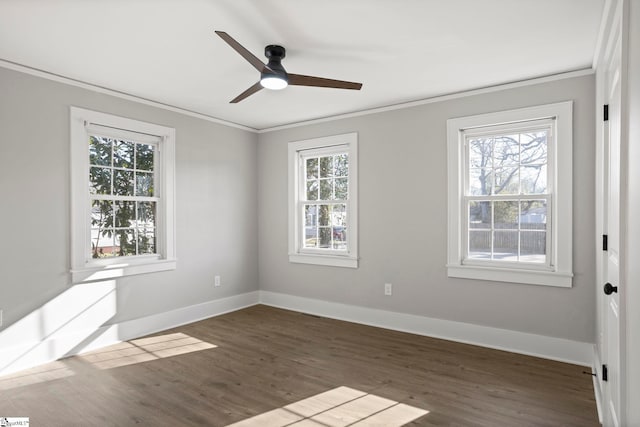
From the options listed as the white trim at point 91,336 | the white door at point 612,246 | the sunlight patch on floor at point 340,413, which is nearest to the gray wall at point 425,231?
the white door at point 612,246

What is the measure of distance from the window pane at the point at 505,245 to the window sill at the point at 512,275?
13 cm

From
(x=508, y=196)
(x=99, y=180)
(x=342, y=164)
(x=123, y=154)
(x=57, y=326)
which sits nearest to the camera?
(x=57, y=326)

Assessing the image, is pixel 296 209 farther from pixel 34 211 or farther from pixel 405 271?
pixel 34 211

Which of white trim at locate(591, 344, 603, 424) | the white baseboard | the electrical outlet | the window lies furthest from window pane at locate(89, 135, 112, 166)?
white trim at locate(591, 344, 603, 424)

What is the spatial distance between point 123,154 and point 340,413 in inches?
134

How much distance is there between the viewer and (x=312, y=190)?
5.30m

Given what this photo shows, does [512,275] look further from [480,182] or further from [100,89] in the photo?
[100,89]

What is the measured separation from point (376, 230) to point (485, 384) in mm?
2080

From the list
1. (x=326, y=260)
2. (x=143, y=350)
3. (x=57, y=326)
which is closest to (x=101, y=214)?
(x=57, y=326)

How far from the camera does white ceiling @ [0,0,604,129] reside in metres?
2.41

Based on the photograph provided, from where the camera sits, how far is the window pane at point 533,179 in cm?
363

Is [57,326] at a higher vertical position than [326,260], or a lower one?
lower

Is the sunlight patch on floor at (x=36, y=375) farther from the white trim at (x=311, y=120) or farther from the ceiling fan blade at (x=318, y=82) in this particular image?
the ceiling fan blade at (x=318, y=82)

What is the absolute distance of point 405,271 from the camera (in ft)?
14.4
